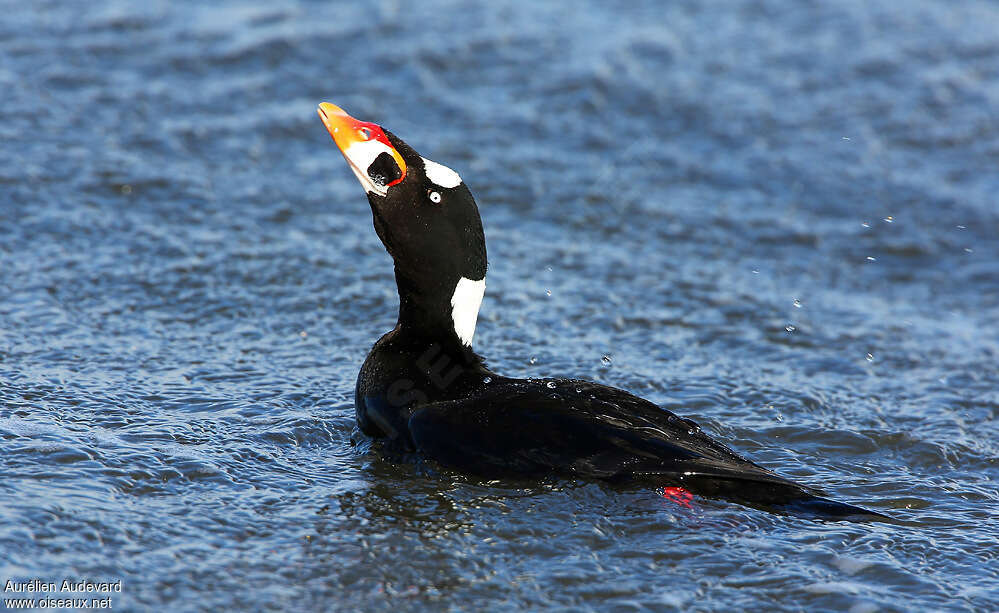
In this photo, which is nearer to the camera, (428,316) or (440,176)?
(440,176)

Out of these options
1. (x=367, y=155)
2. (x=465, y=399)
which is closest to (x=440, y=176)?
(x=367, y=155)

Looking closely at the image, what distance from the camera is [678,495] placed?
14.3 feet

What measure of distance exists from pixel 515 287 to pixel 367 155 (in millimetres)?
2351

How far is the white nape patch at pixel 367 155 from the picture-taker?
16.0ft

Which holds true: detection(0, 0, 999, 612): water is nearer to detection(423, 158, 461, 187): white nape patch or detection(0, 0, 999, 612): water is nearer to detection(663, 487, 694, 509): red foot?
detection(663, 487, 694, 509): red foot

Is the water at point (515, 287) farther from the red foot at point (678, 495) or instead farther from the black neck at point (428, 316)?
the black neck at point (428, 316)

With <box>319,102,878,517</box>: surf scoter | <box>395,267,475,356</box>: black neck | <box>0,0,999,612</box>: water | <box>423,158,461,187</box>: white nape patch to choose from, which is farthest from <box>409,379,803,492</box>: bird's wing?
<box>423,158,461,187</box>: white nape patch

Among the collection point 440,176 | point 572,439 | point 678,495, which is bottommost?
point 678,495

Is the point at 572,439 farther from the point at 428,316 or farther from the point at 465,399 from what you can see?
the point at 428,316

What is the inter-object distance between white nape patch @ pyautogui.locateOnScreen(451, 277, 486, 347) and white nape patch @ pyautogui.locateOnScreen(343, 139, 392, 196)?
0.53m

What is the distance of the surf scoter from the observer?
434cm

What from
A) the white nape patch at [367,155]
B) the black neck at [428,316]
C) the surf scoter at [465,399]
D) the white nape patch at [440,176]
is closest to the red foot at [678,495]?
the surf scoter at [465,399]

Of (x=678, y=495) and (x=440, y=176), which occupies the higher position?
(x=440, y=176)

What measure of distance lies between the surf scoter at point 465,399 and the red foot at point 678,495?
0.02 m
